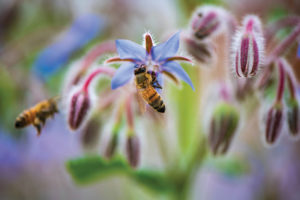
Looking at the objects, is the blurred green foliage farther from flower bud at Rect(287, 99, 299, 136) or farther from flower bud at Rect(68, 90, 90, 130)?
flower bud at Rect(287, 99, 299, 136)

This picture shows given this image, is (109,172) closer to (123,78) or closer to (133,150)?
(133,150)

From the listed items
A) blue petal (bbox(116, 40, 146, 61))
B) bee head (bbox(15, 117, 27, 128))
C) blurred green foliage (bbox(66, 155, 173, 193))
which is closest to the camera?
blue petal (bbox(116, 40, 146, 61))

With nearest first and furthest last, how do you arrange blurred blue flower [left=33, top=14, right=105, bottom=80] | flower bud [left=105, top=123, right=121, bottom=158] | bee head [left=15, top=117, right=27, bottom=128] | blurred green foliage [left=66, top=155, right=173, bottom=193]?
bee head [left=15, top=117, right=27, bottom=128] → flower bud [left=105, top=123, right=121, bottom=158] → blurred green foliage [left=66, top=155, right=173, bottom=193] → blurred blue flower [left=33, top=14, right=105, bottom=80]

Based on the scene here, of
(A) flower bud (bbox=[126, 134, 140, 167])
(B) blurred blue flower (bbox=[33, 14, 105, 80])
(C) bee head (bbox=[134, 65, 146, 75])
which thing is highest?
(B) blurred blue flower (bbox=[33, 14, 105, 80])

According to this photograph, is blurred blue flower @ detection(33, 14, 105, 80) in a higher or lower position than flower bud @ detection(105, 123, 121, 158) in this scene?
higher

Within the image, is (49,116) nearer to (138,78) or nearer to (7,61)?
(138,78)

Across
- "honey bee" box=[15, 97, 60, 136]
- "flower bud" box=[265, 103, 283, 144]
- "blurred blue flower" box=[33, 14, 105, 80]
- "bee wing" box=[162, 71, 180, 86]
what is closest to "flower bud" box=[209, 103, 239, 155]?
"flower bud" box=[265, 103, 283, 144]

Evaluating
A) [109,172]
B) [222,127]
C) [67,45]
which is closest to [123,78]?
[222,127]
